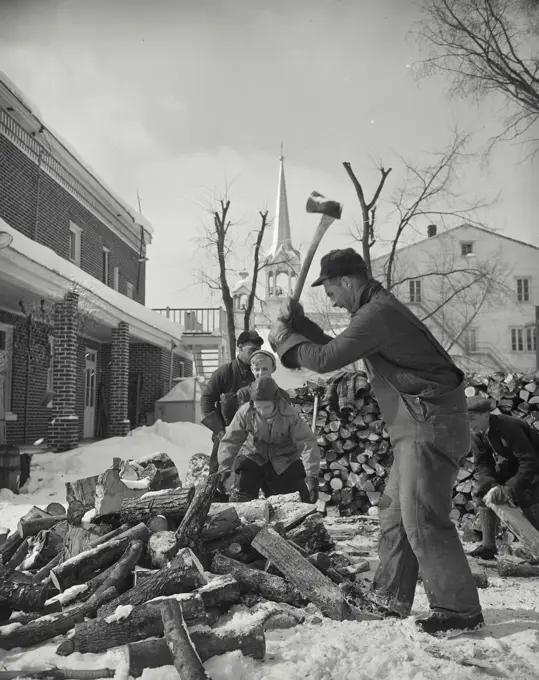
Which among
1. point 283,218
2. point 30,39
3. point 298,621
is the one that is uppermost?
point 283,218

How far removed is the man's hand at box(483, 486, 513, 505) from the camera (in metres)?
4.32

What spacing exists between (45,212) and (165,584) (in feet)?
38.1

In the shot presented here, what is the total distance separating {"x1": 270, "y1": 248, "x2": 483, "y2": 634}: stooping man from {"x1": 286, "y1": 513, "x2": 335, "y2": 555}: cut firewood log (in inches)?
39.8

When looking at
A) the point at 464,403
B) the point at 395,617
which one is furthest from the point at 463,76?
the point at 395,617

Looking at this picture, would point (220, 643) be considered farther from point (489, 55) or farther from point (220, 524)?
point (489, 55)

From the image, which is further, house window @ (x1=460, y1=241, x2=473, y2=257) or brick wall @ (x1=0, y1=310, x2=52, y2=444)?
house window @ (x1=460, y1=241, x2=473, y2=257)

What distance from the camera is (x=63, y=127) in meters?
5.63

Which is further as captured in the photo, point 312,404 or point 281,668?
point 312,404

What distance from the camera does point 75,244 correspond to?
575 inches

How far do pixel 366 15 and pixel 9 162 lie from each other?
9303 mm

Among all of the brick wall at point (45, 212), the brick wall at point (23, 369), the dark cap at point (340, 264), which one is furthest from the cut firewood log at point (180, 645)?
the brick wall at point (45, 212)

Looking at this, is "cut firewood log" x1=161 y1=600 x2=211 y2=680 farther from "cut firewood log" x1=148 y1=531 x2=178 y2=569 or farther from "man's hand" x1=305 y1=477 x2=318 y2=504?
"man's hand" x1=305 y1=477 x2=318 y2=504

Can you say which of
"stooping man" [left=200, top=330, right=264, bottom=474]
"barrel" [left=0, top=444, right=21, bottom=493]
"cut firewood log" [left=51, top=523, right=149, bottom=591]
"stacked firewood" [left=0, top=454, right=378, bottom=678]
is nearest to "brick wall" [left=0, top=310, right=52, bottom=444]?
"barrel" [left=0, top=444, right=21, bottom=493]

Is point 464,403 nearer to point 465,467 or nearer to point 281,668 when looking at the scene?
point 281,668
